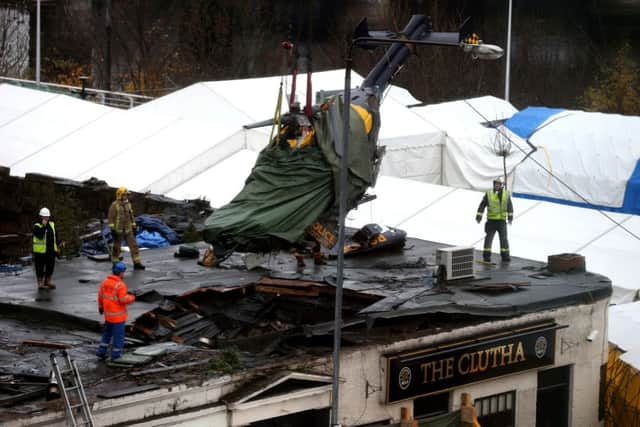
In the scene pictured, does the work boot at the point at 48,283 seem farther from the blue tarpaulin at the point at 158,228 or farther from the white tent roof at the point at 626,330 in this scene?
the white tent roof at the point at 626,330

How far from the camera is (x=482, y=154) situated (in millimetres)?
42875

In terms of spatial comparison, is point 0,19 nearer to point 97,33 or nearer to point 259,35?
point 97,33

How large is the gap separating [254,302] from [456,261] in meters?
3.98

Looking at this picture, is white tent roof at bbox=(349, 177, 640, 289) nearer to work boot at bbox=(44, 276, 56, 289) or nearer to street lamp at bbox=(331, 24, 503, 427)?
work boot at bbox=(44, 276, 56, 289)

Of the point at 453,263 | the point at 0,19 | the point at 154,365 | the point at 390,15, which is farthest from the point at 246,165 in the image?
the point at 0,19

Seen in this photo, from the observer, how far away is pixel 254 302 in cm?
2277

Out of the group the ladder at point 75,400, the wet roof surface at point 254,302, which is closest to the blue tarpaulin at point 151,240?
the wet roof surface at point 254,302

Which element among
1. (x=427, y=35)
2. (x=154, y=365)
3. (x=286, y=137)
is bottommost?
(x=154, y=365)

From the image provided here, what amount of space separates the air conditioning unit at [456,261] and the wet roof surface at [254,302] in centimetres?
21

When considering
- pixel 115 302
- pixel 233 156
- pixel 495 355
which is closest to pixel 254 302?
pixel 495 355

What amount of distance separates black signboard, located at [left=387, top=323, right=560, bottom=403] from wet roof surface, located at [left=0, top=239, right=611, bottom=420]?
0.48 m

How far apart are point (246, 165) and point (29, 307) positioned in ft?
51.7

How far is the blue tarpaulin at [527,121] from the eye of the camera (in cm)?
4634

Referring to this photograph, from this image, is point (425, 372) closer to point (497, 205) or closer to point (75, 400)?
point (75, 400)
